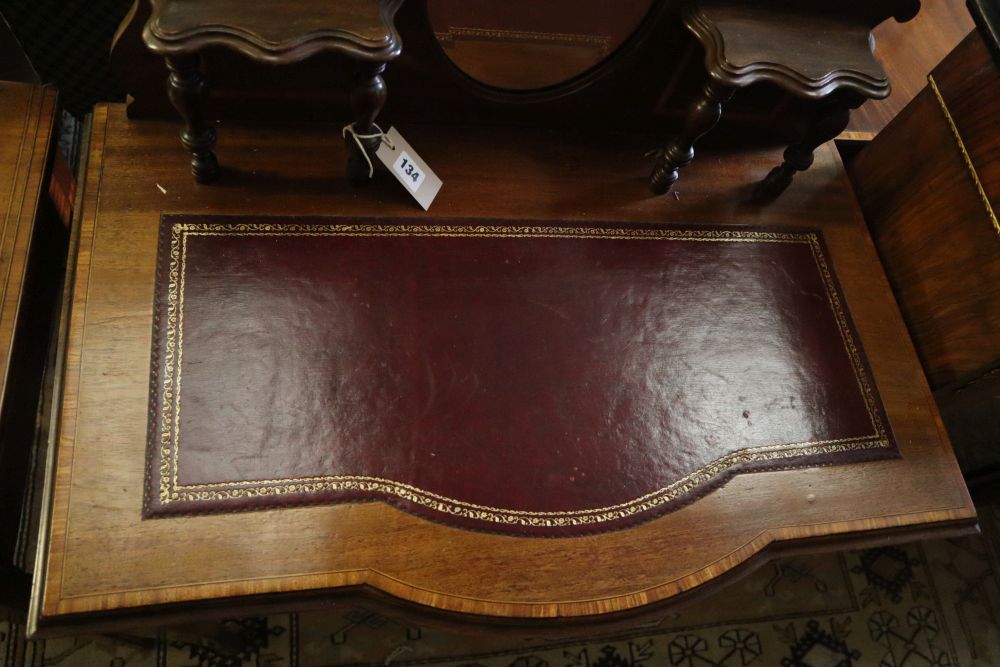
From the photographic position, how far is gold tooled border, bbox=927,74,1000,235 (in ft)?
3.90

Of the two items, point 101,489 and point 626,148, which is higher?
point 626,148

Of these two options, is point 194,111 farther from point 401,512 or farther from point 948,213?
point 948,213

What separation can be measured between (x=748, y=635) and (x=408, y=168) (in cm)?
121

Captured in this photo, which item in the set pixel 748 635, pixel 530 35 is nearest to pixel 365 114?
pixel 530 35

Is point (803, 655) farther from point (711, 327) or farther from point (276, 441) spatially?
point (276, 441)

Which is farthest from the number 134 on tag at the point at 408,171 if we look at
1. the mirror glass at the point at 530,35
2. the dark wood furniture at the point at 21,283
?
the dark wood furniture at the point at 21,283

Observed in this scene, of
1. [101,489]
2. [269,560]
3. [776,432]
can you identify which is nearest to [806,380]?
[776,432]

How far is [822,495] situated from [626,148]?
708mm

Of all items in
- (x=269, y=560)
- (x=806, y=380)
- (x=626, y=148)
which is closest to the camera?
(x=269, y=560)

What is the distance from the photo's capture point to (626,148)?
1.37 meters

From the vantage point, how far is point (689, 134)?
3.95 feet

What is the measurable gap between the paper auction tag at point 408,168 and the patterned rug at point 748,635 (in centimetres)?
77

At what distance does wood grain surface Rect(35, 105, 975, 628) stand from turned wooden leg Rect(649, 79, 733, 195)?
4cm

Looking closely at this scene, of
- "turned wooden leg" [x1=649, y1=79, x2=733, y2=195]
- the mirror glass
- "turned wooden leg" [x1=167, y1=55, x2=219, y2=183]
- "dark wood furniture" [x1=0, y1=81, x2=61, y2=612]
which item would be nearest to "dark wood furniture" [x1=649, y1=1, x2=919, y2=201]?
"turned wooden leg" [x1=649, y1=79, x2=733, y2=195]
